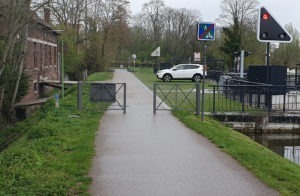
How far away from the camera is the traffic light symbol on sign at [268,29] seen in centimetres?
1254

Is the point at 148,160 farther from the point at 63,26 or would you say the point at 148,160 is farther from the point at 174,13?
the point at 174,13

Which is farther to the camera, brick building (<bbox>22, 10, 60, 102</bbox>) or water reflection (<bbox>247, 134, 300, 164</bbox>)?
brick building (<bbox>22, 10, 60, 102</bbox>)

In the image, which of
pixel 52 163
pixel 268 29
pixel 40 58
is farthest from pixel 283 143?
pixel 40 58

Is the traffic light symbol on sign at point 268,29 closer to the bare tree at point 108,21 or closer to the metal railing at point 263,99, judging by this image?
the metal railing at point 263,99

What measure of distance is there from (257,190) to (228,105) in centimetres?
1094

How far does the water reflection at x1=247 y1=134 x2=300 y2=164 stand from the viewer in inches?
446

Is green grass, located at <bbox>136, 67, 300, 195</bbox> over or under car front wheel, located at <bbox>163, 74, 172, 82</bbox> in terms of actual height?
under

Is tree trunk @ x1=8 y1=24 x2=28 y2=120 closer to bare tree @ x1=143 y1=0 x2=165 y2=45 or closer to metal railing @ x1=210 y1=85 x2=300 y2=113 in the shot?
metal railing @ x1=210 y1=85 x2=300 y2=113

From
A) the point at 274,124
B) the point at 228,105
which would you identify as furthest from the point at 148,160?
the point at 228,105

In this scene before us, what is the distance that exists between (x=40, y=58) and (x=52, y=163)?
2994 cm

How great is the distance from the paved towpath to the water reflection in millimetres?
2450

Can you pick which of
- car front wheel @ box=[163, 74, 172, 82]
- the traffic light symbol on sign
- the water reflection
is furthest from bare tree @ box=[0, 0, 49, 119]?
car front wheel @ box=[163, 74, 172, 82]

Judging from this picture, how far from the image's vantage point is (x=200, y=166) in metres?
7.58

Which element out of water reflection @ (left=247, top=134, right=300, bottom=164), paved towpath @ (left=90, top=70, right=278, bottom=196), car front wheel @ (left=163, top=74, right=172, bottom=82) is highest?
car front wheel @ (left=163, top=74, right=172, bottom=82)
